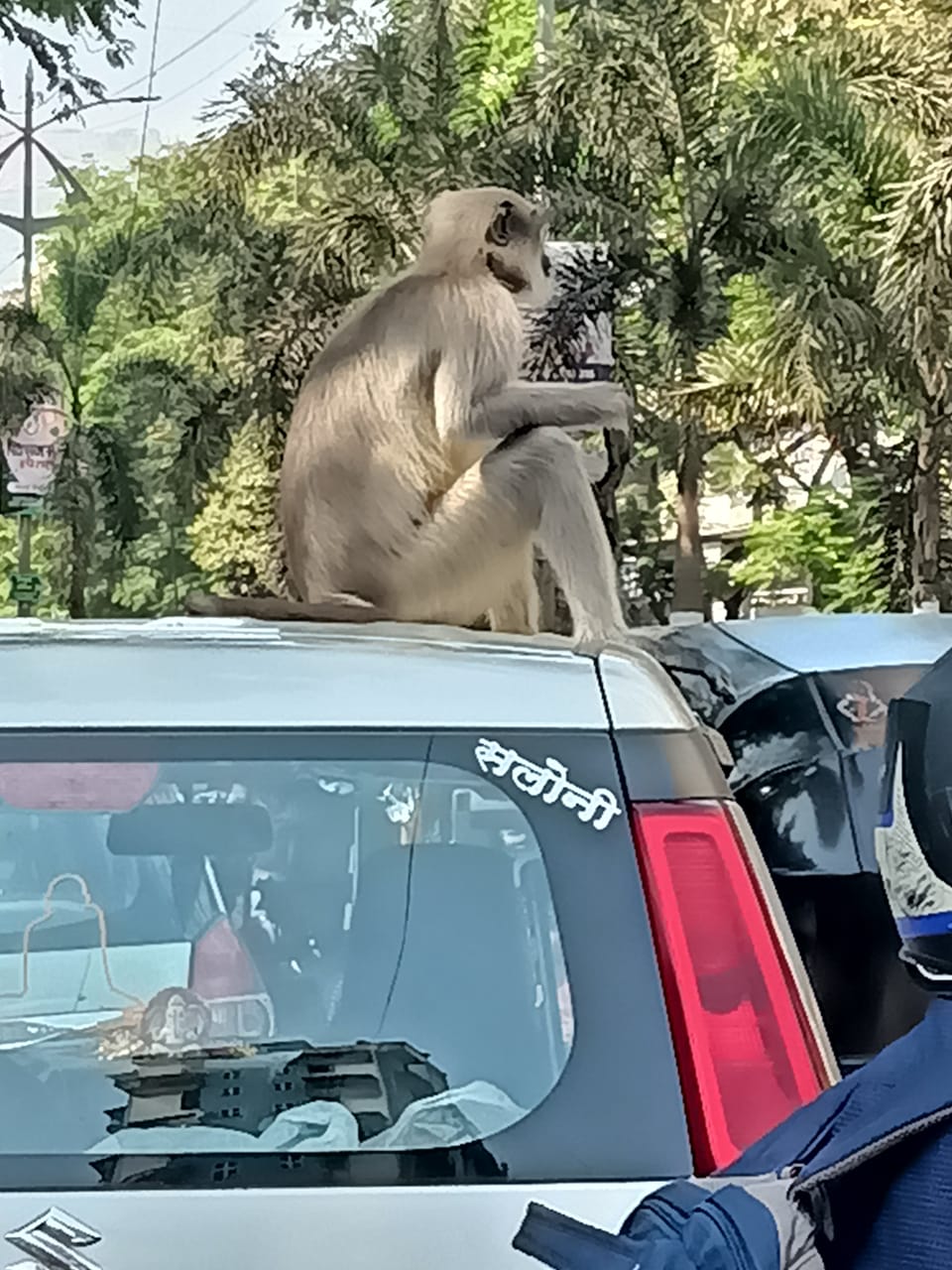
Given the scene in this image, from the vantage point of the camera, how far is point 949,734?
4.13 ft

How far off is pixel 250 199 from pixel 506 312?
11255 mm

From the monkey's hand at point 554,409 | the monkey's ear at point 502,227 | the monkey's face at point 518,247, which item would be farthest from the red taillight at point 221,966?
the monkey's ear at point 502,227

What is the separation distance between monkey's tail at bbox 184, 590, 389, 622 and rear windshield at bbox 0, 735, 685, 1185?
2.63 meters

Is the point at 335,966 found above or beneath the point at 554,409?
beneath

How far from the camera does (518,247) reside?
6.73 m

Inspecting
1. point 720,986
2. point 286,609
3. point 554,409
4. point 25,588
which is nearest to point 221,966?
point 720,986

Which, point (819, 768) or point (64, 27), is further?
point (64, 27)

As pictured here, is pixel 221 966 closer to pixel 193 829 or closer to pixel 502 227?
pixel 193 829

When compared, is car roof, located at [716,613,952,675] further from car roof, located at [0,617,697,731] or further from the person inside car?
the person inside car

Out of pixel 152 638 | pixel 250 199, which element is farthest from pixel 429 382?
pixel 250 199

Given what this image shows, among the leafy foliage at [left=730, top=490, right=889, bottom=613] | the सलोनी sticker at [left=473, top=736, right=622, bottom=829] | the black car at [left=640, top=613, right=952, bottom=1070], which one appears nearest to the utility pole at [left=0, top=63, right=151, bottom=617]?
the leafy foliage at [left=730, top=490, right=889, bottom=613]

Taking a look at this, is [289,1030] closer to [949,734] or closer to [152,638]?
[152,638]

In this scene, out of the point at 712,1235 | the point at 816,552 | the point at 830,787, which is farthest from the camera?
the point at 816,552

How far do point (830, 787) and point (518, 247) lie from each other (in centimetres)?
319
